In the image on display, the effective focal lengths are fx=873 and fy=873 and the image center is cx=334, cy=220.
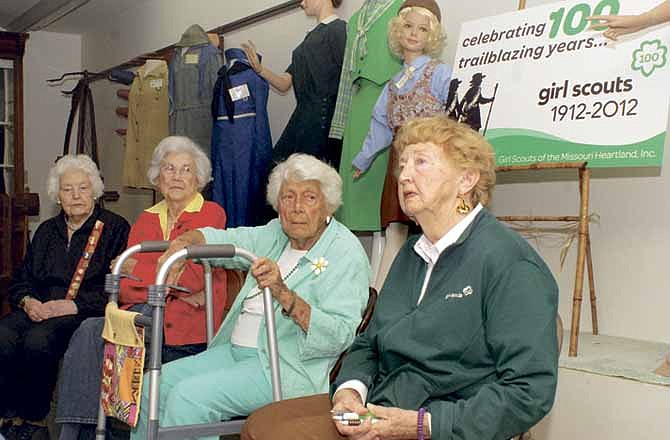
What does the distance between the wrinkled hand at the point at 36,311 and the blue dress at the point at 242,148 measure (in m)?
1.11

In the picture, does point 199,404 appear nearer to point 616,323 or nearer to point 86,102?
point 616,323

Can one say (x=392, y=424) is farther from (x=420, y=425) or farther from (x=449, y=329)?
(x=449, y=329)

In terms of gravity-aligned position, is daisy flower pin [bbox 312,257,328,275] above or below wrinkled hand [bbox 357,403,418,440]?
above

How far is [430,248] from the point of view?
1.94 meters

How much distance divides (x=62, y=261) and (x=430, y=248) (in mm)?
2230

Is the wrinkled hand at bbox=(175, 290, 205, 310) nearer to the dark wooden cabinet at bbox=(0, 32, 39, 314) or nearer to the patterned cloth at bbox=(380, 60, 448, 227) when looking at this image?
the patterned cloth at bbox=(380, 60, 448, 227)

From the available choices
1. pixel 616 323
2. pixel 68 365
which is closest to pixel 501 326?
pixel 616 323

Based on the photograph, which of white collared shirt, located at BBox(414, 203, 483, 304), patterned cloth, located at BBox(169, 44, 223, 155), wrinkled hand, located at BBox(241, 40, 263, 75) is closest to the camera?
white collared shirt, located at BBox(414, 203, 483, 304)

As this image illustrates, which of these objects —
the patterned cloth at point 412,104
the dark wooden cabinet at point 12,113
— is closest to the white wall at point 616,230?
the patterned cloth at point 412,104

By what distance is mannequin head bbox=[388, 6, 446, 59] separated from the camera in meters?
3.33

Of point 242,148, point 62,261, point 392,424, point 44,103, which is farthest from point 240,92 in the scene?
point 44,103

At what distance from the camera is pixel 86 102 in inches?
296

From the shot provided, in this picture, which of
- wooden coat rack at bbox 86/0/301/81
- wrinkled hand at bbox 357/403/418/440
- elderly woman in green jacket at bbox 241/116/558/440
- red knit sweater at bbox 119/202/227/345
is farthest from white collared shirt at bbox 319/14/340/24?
wrinkled hand at bbox 357/403/418/440

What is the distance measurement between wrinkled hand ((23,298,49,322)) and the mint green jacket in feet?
4.36
